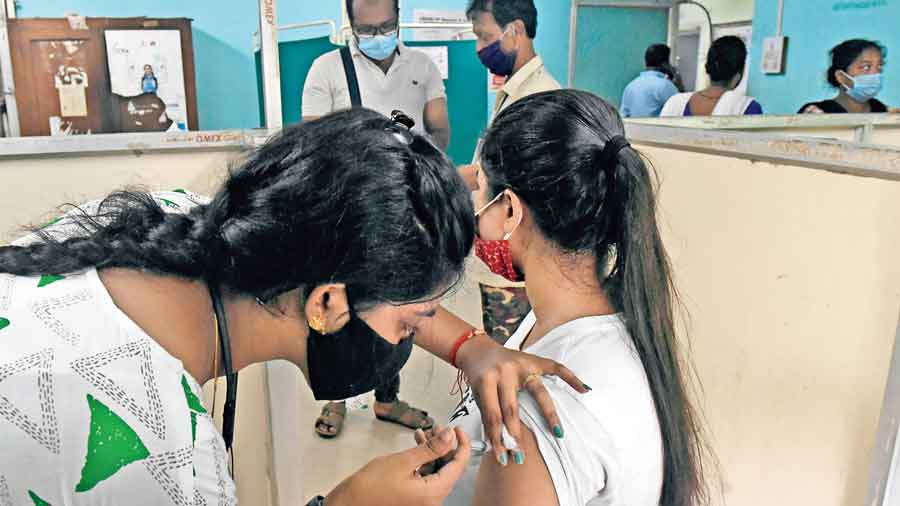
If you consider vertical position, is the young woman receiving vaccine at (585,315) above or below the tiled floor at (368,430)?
above

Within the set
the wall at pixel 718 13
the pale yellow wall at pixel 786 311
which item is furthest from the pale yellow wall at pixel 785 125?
the wall at pixel 718 13

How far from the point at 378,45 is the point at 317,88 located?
215mm

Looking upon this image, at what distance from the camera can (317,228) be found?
767mm

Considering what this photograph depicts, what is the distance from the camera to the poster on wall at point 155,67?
292cm

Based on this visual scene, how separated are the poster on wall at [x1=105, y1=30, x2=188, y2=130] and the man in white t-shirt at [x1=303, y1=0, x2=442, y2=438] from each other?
115 centimetres

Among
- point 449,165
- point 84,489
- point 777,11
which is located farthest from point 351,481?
point 777,11

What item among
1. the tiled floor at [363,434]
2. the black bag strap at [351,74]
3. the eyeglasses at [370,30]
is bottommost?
the tiled floor at [363,434]

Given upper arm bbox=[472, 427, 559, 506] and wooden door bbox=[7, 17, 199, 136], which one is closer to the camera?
upper arm bbox=[472, 427, 559, 506]

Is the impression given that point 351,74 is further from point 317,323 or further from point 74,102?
point 317,323

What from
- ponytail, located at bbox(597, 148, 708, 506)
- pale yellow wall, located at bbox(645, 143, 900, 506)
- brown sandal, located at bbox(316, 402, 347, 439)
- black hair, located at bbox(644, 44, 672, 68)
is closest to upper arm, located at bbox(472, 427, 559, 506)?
ponytail, located at bbox(597, 148, 708, 506)

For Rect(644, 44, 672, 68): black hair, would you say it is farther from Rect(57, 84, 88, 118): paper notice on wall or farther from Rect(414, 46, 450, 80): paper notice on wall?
Rect(57, 84, 88, 118): paper notice on wall

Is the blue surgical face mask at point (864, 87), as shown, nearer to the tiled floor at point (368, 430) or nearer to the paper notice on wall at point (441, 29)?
the paper notice on wall at point (441, 29)

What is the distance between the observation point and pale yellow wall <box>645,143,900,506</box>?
1.20 metres

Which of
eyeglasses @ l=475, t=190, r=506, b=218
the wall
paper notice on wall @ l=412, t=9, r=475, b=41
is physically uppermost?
the wall
